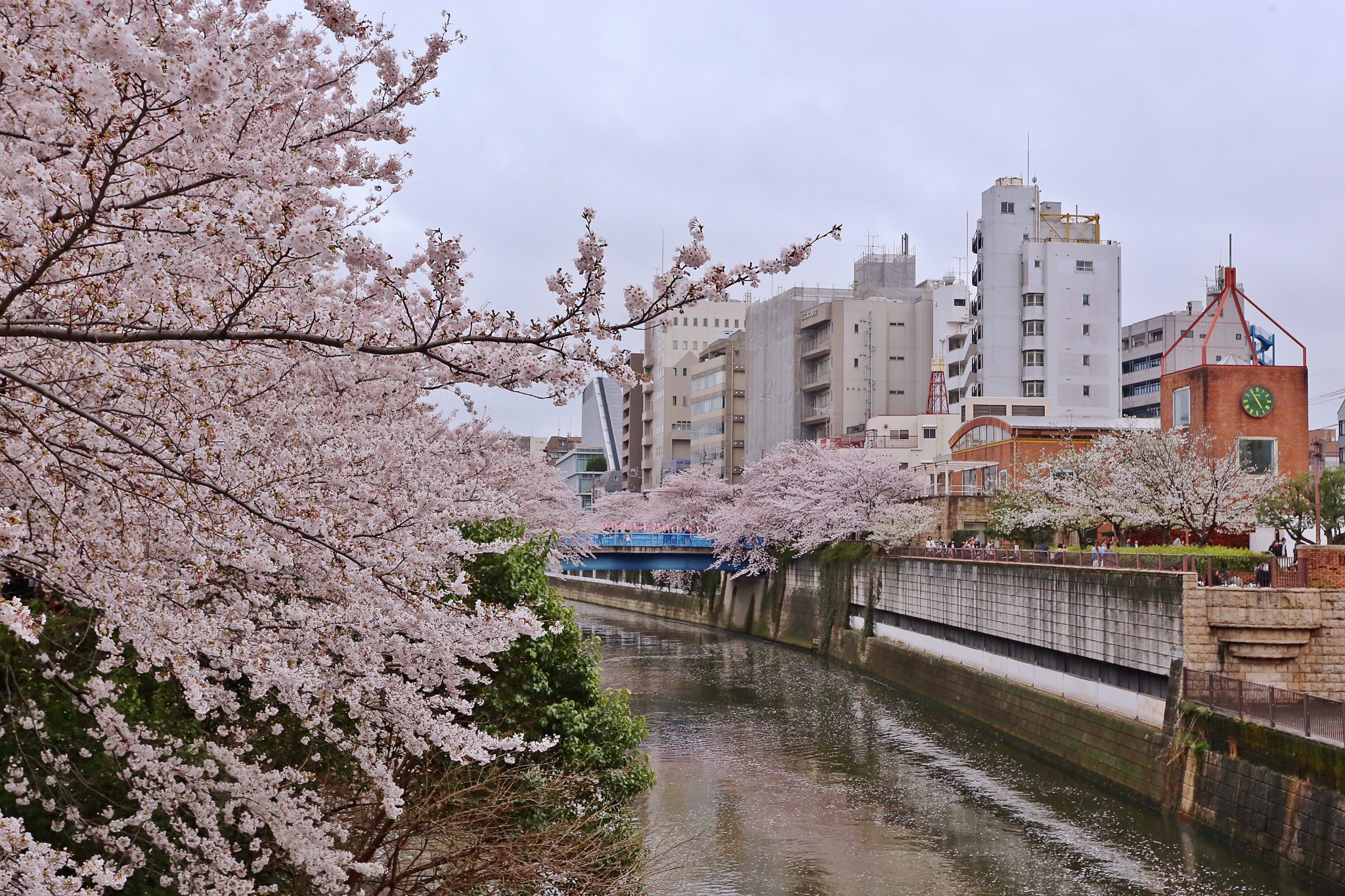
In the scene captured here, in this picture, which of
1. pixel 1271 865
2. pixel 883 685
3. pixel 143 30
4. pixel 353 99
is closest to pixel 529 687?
pixel 353 99

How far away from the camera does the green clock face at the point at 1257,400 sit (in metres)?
34.1

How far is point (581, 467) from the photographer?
13212 centimetres

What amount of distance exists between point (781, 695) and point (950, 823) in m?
13.4

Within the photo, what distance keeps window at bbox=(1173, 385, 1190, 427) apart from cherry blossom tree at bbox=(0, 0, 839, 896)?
31196 mm

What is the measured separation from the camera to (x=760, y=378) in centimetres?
7844

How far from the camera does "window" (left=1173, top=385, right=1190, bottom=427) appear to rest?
115 feet

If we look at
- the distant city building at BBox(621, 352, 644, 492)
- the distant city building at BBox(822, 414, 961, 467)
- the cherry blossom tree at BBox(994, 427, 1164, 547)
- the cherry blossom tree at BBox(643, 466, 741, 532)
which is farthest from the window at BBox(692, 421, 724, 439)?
the cherry blossom tree at BBox(994, 427, 1164, 547)

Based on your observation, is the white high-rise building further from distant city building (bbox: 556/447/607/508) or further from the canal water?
distant city building (bbox: 556/447/607/508)

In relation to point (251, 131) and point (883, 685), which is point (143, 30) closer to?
point (251, 131)

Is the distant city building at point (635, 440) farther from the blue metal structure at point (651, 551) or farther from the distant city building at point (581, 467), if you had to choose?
the blue metal structure at point (651, 551)

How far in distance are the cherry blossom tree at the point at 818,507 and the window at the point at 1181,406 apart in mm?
9971

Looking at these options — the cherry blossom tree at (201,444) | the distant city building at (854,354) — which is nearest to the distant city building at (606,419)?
the distant city building at (854,354)

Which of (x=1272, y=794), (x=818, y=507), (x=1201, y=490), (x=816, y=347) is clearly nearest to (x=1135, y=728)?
(x=1272, y=794)

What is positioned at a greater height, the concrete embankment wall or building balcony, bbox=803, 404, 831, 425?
building balcony, bbox=803, 404, 831, 425
